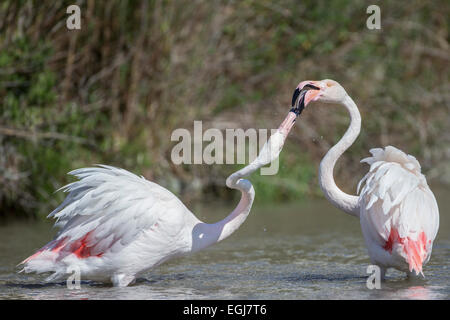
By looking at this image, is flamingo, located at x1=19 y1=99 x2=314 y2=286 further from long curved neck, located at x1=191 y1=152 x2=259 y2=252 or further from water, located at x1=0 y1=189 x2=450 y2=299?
water, located at x1=0 y1=189 x2=450 y2=299

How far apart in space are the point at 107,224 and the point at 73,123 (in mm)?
4006

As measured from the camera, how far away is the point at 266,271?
19.9ft

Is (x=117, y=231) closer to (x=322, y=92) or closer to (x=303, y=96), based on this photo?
(x=303, y=96)

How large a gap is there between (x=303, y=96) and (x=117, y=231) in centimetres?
174

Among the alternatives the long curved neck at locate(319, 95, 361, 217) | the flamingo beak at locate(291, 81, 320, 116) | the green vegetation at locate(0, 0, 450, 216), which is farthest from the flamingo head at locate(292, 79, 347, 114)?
the green vegetation at locate(0, 0, 450, 216)

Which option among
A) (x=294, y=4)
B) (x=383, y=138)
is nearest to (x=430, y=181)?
(x=383, y=138)

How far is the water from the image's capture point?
16.8 feet

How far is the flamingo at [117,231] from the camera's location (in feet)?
18.0

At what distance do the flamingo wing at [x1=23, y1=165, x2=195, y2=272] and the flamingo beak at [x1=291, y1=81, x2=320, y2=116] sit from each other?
1166mm

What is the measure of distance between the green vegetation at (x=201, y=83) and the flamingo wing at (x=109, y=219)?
3330 mm

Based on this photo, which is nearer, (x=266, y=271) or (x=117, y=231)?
(x=117, y=231)

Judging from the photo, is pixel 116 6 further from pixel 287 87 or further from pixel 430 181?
pixel 430 181

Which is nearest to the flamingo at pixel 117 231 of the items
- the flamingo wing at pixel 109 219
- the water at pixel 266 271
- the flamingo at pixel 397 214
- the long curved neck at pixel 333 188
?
the flamingo wing at pixel 109 219

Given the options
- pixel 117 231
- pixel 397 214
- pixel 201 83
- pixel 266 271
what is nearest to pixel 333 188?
pixel 397 214
